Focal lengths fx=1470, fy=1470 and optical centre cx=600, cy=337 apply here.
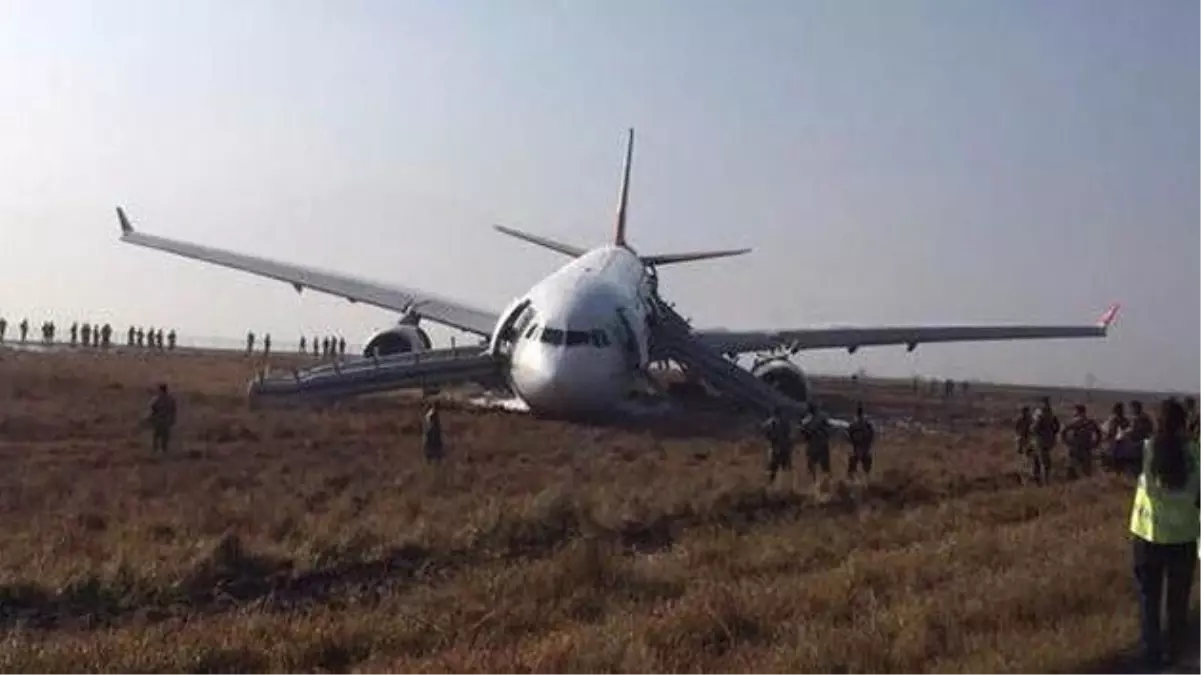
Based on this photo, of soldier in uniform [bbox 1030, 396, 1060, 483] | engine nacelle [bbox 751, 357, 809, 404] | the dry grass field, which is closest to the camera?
the dry grass field

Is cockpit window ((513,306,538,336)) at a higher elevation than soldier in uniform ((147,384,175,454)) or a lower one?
higher

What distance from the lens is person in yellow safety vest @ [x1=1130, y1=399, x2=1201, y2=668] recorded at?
10.6 metres

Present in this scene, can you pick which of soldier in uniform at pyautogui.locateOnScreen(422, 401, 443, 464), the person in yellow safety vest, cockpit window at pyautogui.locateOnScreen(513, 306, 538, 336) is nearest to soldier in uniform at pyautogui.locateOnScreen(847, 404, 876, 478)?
soldier in uniform at pyautogui.locateOnScreen(422, 401, 443, 464)

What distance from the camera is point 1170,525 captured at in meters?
10.6

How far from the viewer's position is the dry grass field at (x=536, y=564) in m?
10.3

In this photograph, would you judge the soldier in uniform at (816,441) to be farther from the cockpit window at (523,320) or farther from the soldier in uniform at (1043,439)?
the cockpit window at (523,320)

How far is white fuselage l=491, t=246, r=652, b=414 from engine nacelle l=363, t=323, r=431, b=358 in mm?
5555

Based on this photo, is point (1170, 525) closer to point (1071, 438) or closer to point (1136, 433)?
point (1136, 433)

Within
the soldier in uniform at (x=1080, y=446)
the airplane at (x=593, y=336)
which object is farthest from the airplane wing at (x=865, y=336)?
the soldier in uniform at (x=1080, y=446)

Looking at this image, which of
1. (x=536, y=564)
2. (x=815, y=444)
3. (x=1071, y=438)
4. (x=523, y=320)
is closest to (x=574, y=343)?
(x=523, y=320)

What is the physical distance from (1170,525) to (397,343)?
121 feet

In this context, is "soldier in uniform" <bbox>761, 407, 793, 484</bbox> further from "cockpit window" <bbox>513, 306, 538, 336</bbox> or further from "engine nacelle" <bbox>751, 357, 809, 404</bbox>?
"engine nacelle" <bbox>751, 357, 809, 404</bbox>

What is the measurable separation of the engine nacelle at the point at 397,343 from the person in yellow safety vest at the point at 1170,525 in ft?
117

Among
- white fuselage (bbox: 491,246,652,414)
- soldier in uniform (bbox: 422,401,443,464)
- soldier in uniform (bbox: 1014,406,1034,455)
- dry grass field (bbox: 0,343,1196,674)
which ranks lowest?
dry grass field (bbox: 0,343,1196,674)
